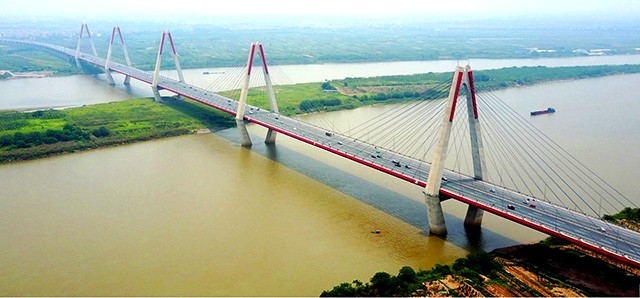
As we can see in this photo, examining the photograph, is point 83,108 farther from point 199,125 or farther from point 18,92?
point 18,92

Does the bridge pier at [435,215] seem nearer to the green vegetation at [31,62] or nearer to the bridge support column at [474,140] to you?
the bridge support column at [474,140]

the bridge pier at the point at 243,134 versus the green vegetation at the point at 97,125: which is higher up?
the bridge pier at the point at 243,134

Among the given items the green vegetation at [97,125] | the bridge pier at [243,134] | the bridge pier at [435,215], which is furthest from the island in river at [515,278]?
the green vegetation at [97,125]

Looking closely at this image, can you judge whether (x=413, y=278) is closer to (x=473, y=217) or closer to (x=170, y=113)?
(x=473, y=217)

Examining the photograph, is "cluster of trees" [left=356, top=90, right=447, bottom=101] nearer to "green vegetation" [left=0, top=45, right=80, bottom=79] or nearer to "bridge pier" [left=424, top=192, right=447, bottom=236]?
"bridge pier" [left=424, top=192, right=447, bottom=236]

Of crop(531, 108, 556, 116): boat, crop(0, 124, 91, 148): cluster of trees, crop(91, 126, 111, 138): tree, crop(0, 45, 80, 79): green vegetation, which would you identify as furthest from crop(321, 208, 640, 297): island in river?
crop(0, 45, 80, 79): green vegetation

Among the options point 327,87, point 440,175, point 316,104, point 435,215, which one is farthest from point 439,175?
point 327,87
